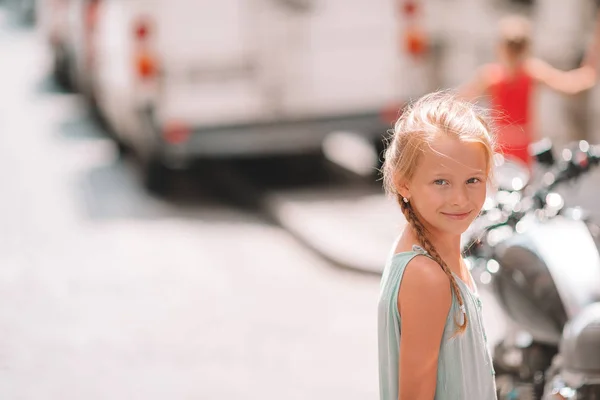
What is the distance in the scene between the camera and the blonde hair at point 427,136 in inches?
108

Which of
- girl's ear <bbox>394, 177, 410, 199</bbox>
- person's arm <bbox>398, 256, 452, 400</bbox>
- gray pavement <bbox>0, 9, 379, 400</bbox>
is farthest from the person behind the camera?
gray pavement <bbox>0, 9, 379, 400</bbox>

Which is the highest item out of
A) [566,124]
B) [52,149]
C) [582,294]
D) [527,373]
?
[582,294]

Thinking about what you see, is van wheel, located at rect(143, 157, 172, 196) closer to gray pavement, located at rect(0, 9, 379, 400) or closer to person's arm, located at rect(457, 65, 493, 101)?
gray pavement, located at rect(0, 9, 379, 400)

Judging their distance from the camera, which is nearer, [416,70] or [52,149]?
[416,70]

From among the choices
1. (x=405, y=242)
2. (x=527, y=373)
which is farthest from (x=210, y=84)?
(x=405, y=242)

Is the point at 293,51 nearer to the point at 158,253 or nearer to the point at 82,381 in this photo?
the point at 158,253

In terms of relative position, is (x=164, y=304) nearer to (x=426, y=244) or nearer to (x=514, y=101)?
(x=514, y=101)

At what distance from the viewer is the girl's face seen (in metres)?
2.74

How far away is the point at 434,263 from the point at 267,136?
9.11 metres

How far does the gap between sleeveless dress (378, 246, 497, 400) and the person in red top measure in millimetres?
4718

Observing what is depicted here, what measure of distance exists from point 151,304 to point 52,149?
7738mm

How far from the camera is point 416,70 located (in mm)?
11977

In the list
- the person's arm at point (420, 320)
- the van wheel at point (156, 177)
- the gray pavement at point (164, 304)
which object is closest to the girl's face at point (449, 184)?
the person's arm at point (420, 320)

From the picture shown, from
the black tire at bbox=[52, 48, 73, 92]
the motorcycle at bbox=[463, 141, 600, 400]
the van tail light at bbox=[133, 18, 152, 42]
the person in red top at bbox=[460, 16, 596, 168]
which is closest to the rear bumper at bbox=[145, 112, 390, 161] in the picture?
the van tail light at bbox=[133, 18, 152, 42]
